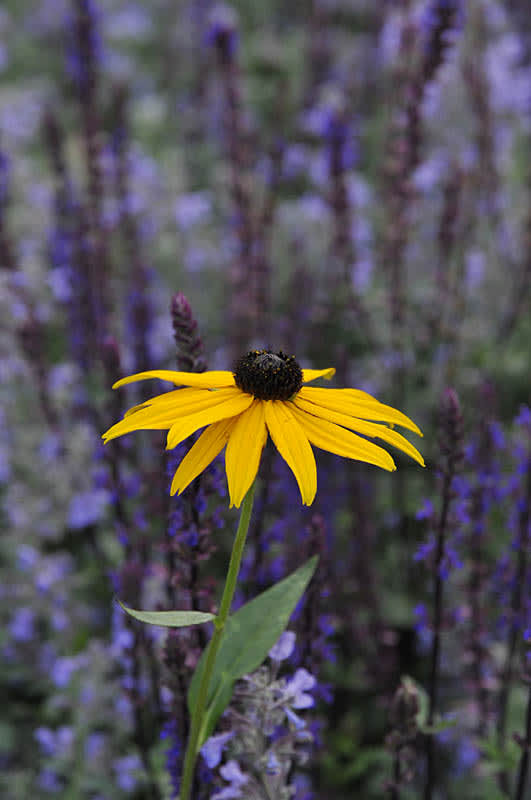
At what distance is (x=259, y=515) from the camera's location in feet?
6.28

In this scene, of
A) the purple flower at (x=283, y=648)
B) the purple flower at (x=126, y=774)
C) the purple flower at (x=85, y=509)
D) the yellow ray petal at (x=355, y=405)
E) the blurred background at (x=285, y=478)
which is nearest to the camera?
the yellow ray petal at (x=355, y=405)

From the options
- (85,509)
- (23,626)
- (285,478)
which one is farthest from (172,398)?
(23,626)

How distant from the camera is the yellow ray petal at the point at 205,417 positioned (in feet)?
3.45

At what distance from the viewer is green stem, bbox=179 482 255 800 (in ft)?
3.64

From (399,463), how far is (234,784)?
184 cm

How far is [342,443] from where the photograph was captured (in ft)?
3.67

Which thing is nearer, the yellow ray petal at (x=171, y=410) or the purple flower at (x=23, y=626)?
the yellow ray petal at (x=171, y=410)

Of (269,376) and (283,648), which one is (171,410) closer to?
(269,376)

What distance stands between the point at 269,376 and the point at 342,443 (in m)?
0.15

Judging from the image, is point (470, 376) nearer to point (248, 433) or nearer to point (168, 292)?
point (168, 292)

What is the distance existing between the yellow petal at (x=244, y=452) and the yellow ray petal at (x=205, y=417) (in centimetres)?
2

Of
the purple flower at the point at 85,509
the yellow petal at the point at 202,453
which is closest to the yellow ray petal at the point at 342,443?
the yellow petal at the point at 202,453

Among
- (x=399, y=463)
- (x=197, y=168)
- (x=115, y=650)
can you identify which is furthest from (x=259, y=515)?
(x=197, y=168)

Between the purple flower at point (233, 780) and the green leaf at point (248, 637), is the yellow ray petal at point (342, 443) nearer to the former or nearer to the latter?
the green leaf at point (248, 637)
